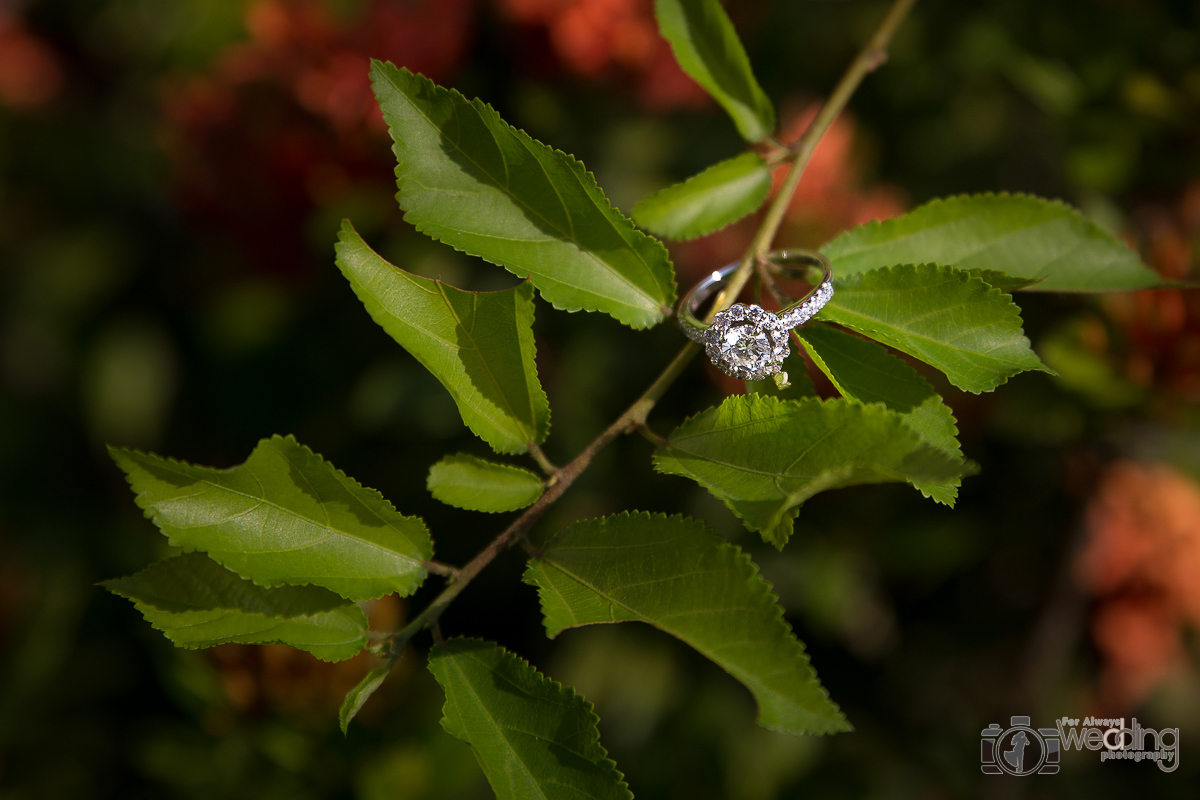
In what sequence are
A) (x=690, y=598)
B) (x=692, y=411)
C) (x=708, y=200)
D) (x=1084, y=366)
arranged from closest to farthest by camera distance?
1. (x=690, y=598)
2. (x=708, y=200)
3. (x=1084, y=366)
4. (x=692, y=411)

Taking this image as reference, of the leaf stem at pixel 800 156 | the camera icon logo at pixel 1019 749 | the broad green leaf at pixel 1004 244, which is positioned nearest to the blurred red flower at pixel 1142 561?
the camera icon logo at pixel 1019 749

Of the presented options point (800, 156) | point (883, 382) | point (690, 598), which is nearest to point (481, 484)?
point (690, 598)

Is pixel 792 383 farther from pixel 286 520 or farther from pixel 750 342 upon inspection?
pixel 286 520

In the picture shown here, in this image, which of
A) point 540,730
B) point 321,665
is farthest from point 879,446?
point 321,665

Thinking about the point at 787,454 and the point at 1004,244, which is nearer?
the point at 787,454

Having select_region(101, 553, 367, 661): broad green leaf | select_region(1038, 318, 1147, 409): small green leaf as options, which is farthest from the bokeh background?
select_region(101, 553, 367, 661): broad green leaf

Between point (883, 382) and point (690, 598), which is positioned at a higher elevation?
point (883, 382)
